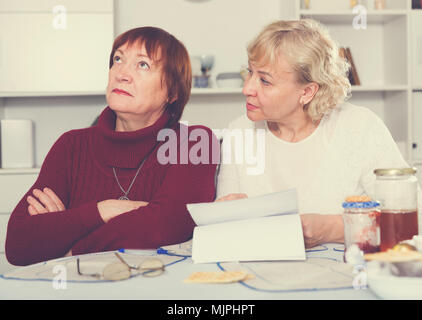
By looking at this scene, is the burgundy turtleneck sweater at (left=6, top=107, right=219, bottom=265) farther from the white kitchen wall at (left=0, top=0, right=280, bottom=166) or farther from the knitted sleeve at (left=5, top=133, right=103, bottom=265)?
the white kitchen wall at (left=0, top=0, right=280, bottom=166)

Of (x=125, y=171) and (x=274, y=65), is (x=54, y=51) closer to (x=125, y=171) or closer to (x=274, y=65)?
(x=125, y=171)

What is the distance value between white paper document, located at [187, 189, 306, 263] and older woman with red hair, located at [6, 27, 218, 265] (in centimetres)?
23

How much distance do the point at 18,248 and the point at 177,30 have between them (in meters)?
2.28

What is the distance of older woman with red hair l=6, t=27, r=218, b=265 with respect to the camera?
4.18 ft

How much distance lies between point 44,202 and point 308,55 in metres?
0.86

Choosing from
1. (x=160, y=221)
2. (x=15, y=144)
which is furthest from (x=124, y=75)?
(x=15, y=144)

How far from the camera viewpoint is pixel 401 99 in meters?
3.13

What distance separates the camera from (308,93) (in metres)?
1.56

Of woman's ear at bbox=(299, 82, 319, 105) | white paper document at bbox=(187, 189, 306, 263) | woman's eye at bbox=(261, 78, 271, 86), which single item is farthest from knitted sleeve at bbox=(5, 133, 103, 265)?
woman's ear at bbox=(299, 82, 319, 105)

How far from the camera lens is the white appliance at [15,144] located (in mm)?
3002

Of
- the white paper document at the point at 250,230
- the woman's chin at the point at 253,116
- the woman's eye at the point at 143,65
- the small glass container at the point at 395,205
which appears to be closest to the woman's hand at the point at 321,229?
the white paper document at the point at 250,230

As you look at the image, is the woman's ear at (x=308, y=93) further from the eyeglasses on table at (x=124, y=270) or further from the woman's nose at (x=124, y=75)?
the eyeglasses on table at (x=124, y=270)

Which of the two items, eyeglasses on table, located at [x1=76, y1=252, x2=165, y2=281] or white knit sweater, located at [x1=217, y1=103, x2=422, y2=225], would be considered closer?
eyeglasses on table, located at [x1=76, y1=252, x2=165, y2=281]
